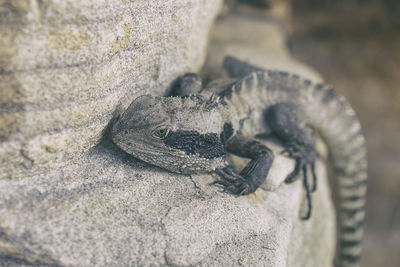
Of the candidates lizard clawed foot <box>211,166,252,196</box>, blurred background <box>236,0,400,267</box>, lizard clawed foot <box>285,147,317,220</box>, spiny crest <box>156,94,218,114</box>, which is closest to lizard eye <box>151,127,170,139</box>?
spiny crest <box>156,94,218,114</box>

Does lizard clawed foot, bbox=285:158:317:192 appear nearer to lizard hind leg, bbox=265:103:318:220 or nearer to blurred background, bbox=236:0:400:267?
lizard hind leg, bbox=265:103:318:220

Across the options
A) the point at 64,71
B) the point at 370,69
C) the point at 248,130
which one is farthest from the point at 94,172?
the point at 370,69

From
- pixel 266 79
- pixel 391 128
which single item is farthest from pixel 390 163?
pixel 266 79

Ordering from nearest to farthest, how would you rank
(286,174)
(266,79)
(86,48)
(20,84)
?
1. (20,84)
2. (86,48)
3. (286,174)
4. (266,79)

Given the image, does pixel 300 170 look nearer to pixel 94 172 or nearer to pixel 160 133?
pixel 160 133

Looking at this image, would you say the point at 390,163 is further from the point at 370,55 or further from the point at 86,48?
the point at 86,48
